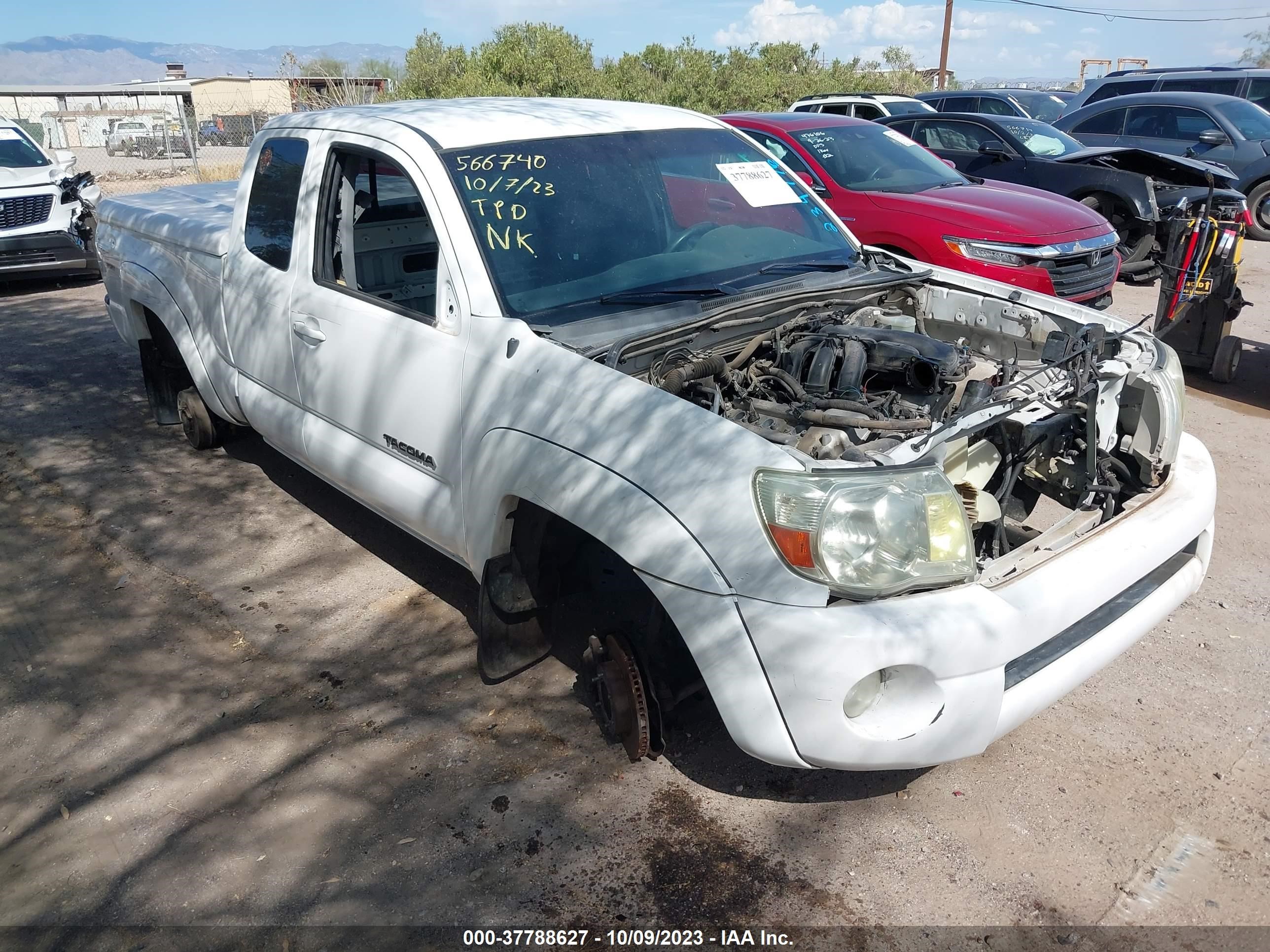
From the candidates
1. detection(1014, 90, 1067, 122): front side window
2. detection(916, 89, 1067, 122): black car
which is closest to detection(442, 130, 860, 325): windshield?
detection(916, 89, 1067, 122): black car

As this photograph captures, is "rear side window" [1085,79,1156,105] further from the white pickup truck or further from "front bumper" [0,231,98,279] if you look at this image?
"front bumper" [0,231,98,279]

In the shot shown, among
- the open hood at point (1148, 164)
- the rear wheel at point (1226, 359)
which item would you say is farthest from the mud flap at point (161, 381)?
the open hood at point (1148, 164)

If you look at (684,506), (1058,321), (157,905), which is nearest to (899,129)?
(1058,321)

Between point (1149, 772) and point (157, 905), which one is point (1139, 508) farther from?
point (157, 905)

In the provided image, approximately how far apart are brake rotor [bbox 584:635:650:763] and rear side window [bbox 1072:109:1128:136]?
14000 mm

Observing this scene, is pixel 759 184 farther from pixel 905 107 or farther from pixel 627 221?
pixel 905 107

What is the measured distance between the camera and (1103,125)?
14352 millimetres

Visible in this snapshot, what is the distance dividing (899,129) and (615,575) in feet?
33.9

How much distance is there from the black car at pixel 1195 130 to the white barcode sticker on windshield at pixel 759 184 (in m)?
10.8

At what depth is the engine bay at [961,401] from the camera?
295 centimetres

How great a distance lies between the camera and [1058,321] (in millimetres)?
3818

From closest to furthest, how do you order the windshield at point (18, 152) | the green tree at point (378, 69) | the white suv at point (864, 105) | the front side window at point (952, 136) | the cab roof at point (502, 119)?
1. the cab roof at point (502, 119)
2. the front side window at point (952, 136)
3. the windshield at point (18, 152)
4. the white suv at point (864, 105)
5. the green tree at point (378, 69)

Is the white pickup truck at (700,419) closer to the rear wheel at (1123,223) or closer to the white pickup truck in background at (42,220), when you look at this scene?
the rear wheel at (1123,223)

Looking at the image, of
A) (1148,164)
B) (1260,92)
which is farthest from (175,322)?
(1260,92)
